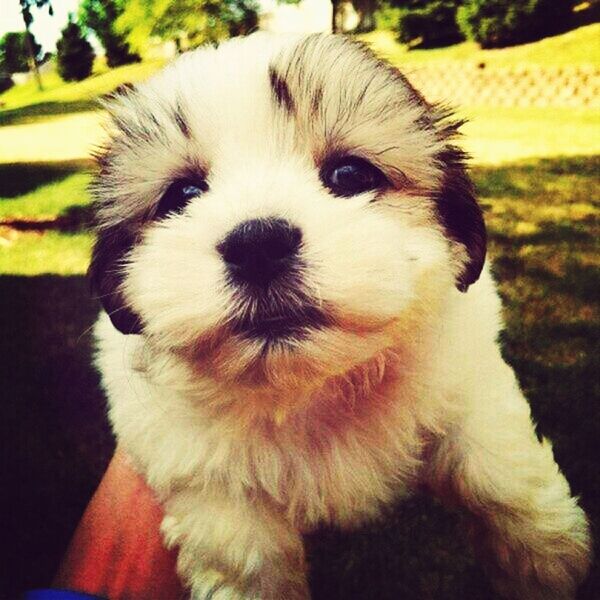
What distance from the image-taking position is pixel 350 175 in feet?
3.84

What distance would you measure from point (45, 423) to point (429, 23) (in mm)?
1990

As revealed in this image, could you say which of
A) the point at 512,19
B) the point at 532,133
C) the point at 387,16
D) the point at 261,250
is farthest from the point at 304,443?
the point at 532,133

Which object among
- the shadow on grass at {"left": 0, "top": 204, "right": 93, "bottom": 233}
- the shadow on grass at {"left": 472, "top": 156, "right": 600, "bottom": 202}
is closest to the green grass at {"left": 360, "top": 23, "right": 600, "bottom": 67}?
the shadow on grass at {"left": 472, "top": 156, "right": 600, "bottom": 202}

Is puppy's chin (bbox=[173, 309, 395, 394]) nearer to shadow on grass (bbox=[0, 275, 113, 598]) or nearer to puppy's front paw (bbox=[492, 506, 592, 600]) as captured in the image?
puppy's front paw (bbox=[492, 506, 592, 600])

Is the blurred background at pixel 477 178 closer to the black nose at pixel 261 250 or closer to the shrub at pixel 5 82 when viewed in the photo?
the shrub at pixel 5 82

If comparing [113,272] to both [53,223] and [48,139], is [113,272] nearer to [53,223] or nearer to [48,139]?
[48,139]

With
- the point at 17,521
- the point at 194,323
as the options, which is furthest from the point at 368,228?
the point at 17,521

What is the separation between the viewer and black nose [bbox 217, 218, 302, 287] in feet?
3.01

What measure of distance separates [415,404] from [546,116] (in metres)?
2.14

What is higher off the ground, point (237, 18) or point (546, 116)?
point (237, 18)

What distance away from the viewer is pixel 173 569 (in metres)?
1.45

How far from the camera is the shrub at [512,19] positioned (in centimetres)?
201

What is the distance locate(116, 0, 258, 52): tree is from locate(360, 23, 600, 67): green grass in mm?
562

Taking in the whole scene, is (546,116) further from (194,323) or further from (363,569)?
(194,323)
